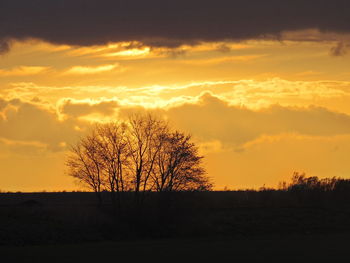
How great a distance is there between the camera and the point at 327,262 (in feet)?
165

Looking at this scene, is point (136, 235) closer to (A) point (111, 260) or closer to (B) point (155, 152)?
(B) point (155, 152)

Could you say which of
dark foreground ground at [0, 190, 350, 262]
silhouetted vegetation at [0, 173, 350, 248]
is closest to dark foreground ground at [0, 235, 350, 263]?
dark foreground ground at [0, 190, 350, 262]

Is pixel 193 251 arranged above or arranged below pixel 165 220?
below

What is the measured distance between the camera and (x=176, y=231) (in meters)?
74.4

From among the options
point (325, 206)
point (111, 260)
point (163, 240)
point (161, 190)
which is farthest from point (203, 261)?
point (325, 206)

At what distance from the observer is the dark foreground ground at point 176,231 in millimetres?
55562

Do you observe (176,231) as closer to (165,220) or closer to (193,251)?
(165,220)

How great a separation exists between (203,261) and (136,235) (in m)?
22.5

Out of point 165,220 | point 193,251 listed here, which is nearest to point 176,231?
point 165,220

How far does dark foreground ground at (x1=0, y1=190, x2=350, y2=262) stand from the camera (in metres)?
55.6

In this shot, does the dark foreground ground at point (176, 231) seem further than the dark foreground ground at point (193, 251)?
Yes

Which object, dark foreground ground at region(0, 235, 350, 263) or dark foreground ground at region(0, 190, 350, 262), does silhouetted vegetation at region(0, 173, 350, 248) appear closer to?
dark foreground ground at region(0, 190, 350, 262)

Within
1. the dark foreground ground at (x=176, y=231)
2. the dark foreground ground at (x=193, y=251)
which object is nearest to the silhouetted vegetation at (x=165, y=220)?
the dark foreground ground at (x=176, y=231)

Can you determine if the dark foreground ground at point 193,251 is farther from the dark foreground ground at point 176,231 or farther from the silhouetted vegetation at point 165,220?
the silhouetted vegetation at point 165,220
